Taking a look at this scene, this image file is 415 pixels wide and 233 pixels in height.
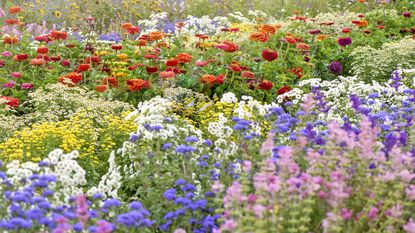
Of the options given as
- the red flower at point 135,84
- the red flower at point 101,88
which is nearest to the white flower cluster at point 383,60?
the red flower at point 135,84

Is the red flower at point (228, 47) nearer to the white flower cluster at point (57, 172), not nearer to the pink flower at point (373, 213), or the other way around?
the white flower cluster at point (57, 172)

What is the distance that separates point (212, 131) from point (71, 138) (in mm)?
1317

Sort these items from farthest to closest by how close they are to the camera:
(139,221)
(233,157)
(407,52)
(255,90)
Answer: (407,52)
(255,90)
(233,157)
(139,221)

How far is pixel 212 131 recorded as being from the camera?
483 centimetres

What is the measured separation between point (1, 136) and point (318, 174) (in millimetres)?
3438

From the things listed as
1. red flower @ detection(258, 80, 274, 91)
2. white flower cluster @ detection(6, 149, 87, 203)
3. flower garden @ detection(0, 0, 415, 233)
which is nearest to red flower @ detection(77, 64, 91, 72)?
flower garden @ detection(0, 0, 415, 233)

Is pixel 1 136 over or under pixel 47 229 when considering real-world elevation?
under

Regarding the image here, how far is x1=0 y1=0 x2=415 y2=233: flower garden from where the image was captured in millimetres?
3451

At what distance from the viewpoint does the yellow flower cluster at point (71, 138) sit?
545 cm

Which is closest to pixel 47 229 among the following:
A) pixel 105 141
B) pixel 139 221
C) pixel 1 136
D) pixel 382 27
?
pixel 139 221

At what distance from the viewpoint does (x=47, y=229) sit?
11.6 ft

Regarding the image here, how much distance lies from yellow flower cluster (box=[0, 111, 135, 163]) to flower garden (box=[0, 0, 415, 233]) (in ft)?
0.06

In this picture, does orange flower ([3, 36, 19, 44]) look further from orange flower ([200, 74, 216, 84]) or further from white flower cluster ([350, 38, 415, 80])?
white flower cluster ([350, 38, 415, 80])

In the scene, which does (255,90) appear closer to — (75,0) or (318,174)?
(318,174)
